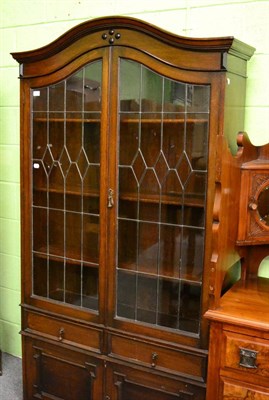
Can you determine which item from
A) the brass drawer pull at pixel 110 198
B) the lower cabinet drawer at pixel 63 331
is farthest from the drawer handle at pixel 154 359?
the brass drawer pull at pixel 110 198

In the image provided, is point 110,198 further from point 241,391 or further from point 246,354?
point 241,391

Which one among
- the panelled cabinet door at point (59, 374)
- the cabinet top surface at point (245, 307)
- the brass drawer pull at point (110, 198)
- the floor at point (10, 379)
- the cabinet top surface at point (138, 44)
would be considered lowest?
the floor at point (10, 379)

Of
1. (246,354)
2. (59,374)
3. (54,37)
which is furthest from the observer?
(54,37)

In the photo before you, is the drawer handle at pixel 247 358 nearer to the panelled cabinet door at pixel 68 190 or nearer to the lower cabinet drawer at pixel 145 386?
the lower cabinet drawer at pixel 145 386

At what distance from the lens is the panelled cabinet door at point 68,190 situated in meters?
2.20

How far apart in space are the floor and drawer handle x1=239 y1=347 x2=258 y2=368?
5.00 feet

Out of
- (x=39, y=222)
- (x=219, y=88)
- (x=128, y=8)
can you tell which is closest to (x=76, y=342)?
(x=39, y=222)

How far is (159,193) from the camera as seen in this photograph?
2088 millimetres

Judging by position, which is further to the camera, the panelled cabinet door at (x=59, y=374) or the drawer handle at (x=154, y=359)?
the panelled cabinet door at (x=59, y=374)

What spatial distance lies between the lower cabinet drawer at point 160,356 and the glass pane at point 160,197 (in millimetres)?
112

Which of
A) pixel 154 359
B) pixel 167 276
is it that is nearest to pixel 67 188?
pixel 167 276

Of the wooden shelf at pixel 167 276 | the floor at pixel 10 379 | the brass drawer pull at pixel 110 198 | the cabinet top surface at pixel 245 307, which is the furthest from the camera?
the floor at pixel 10 379

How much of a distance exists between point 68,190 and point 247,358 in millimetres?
1196

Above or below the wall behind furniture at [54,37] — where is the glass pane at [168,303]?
below
